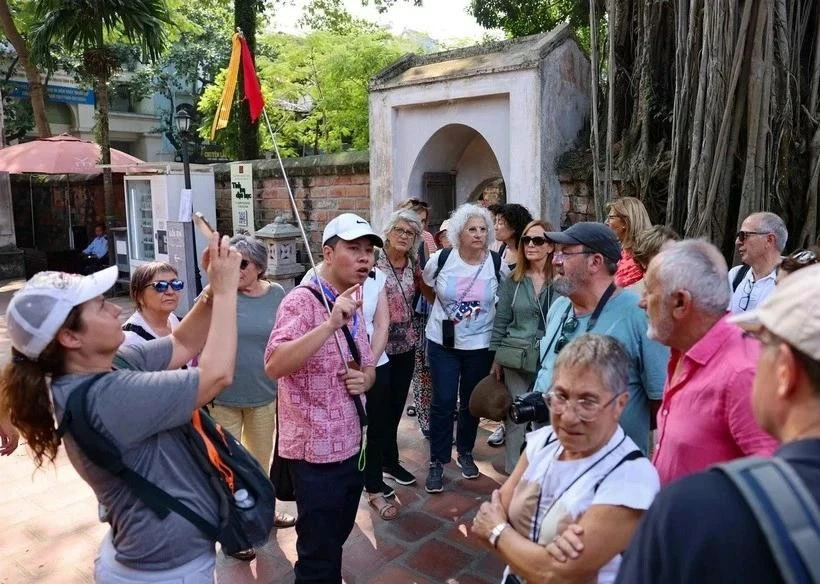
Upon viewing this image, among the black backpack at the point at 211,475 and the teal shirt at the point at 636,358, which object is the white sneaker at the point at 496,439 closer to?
the teal shirt at the point at 636,358

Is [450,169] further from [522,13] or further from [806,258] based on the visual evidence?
[806,258]

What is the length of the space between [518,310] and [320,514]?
1796 millimetres

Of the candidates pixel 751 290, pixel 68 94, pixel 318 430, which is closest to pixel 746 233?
pixel 751 290

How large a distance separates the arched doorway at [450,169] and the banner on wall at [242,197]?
2.90 metres

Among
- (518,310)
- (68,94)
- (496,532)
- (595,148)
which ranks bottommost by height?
(496,532)

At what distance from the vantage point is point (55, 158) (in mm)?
11039

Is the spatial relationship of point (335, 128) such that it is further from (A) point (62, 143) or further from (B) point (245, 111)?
(A) point (62, 143)

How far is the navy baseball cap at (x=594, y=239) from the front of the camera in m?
2.54

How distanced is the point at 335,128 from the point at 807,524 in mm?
15105

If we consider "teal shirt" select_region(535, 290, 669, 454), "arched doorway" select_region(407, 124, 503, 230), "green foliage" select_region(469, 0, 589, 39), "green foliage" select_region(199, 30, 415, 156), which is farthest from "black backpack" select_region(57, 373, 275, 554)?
"green foliage" select_region(199, 30, 415, 156)

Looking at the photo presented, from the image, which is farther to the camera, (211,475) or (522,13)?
(522,13)

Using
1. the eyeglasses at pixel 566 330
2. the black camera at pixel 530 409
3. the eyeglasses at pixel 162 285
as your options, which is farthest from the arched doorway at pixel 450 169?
the black camera at pixel 530 409

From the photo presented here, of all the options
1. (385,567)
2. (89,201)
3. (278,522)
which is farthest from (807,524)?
(89,201)

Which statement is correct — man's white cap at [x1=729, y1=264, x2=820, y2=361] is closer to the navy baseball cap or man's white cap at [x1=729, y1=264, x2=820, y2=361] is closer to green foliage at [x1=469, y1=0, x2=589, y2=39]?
the navy baseball cap
